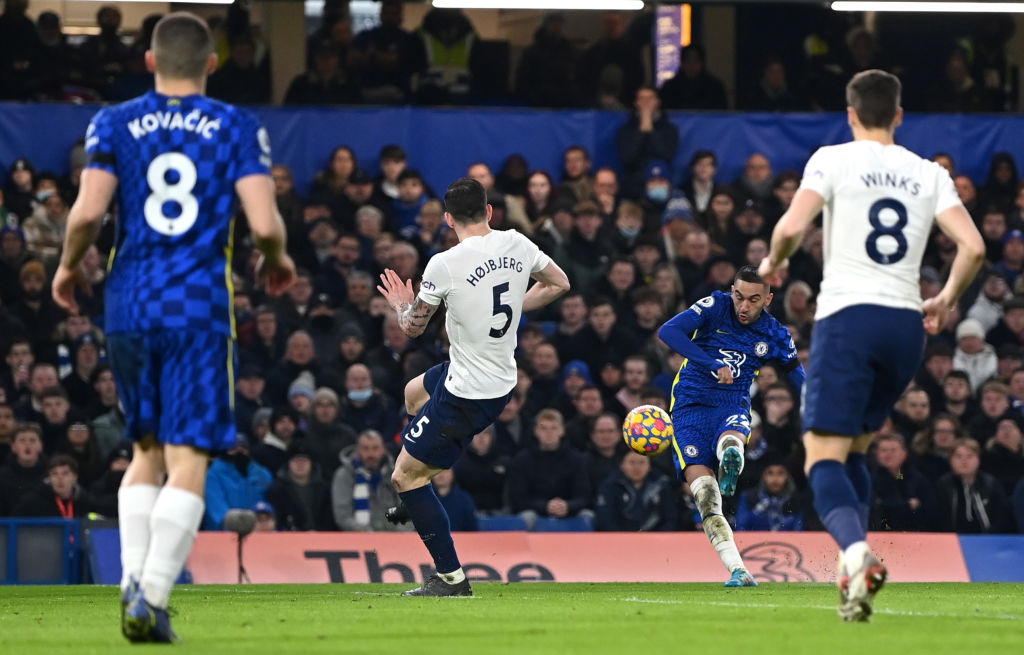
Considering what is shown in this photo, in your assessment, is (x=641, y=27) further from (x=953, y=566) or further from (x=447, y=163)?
(x=953, y=566)

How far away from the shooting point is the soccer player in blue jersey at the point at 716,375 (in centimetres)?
1320

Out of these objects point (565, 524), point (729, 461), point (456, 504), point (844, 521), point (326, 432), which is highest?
point (844, 521)

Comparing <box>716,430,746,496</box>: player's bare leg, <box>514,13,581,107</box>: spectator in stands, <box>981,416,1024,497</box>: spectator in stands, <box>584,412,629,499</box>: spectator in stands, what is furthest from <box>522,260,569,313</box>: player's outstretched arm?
<box>514,13,581,107</box>: spectator in stands

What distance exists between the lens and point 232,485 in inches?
664

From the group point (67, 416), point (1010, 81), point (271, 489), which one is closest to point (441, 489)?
point (271, 489)

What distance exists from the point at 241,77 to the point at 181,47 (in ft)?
44.6

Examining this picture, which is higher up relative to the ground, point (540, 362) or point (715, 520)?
point (540, 362)

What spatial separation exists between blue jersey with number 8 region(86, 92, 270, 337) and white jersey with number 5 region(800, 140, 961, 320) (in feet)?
8.66

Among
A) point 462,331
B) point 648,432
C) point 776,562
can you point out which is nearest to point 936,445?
point 776,562

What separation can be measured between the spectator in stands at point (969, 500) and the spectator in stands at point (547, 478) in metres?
3.48

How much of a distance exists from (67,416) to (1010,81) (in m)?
13.2

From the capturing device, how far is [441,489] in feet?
54.7

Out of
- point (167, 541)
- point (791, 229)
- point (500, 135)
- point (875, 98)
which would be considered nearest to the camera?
point (167, 541)

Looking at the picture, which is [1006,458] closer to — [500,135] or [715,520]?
[715,520]
